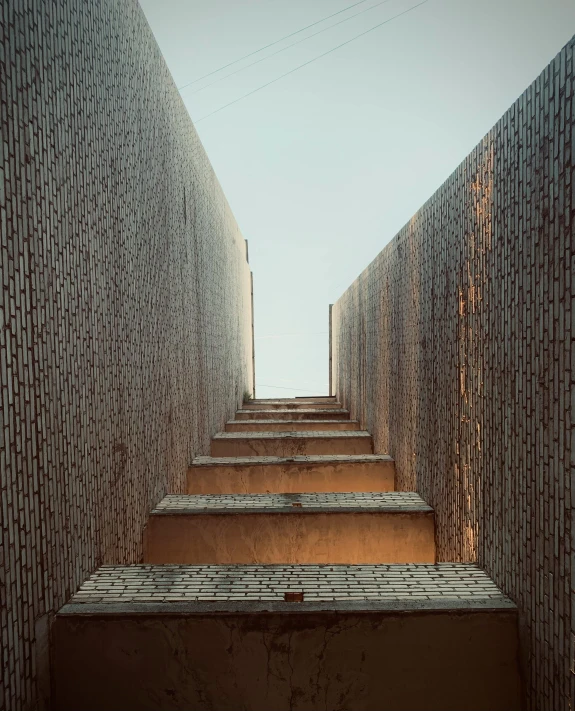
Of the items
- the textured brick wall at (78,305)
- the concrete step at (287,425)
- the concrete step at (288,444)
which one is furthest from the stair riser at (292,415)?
the textured brick wall at (78,305)

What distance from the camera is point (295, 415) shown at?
751 cm

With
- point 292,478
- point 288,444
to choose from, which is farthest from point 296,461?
point 288,444

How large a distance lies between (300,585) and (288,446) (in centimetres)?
280

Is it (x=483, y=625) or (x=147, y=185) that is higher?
(x=147, y=185)

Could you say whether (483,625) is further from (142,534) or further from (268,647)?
(142,534)

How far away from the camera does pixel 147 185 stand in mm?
3443

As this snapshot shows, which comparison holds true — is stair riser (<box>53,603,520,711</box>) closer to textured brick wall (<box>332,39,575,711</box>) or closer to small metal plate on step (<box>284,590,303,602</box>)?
small metal plate on step (<box>284,590,303,602</box>)

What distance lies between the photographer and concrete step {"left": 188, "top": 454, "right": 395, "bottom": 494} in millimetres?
4281

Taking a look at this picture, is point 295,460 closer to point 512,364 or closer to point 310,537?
point 310,537

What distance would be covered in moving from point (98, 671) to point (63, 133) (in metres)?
2.07

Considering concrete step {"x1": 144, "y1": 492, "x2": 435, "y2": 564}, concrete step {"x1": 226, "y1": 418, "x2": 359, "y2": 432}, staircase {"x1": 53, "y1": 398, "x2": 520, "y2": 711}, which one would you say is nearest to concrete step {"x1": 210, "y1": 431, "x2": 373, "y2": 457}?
concrete step {"x1": 226, "y1": 418, "x2": 359, "y2": 432}

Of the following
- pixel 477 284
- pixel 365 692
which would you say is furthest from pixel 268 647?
pixel 477 284

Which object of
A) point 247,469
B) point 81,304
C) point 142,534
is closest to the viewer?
point 81,304

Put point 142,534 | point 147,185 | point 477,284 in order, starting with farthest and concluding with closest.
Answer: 1. point 147,185
2. point 142,534
3. point 477,284
